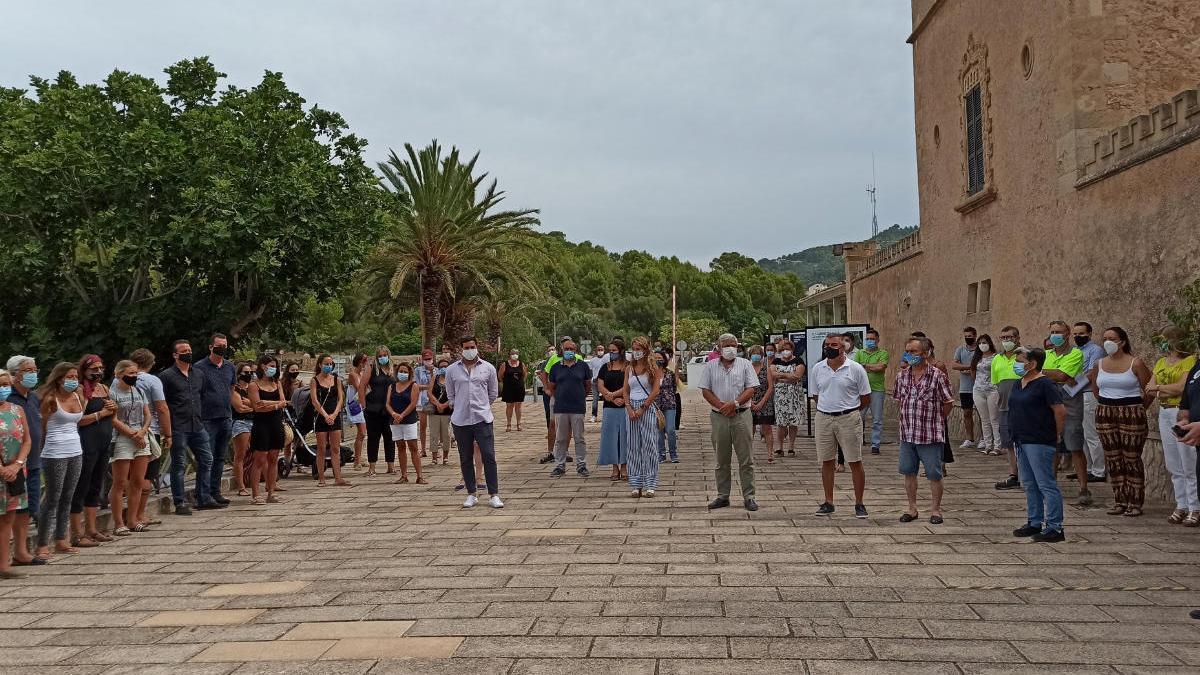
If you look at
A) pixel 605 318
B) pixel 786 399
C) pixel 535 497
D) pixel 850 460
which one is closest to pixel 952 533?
pixel 850 460

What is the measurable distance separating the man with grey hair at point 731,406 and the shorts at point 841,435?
0.68 m

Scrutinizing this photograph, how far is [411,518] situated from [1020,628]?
588 cm

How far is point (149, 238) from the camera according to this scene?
642 inches

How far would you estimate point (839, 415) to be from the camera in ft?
28.6

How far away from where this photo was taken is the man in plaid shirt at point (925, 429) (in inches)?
319

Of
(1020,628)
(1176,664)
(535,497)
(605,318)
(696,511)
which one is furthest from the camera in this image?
(605,318)

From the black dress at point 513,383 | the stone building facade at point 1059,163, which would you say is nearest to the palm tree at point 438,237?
the black dress at point 513,383

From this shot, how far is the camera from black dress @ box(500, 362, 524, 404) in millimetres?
18422

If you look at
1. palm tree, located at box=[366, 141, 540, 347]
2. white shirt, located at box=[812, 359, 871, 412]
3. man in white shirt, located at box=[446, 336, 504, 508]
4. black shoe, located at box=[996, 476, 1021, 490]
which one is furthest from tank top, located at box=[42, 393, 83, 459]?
palm tree, located at box=[366, 141, 540, 347]

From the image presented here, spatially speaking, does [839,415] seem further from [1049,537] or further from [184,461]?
[184,461]

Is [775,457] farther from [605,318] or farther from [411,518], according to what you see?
[605,318]

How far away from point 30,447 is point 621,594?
4668 mm

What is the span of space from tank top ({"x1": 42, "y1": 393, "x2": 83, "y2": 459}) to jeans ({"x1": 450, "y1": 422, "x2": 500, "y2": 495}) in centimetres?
336

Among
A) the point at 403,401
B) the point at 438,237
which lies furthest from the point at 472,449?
the point at 438,237
